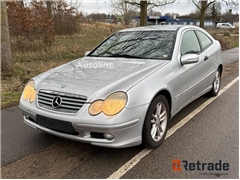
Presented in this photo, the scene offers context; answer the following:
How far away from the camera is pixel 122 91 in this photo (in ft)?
8.83

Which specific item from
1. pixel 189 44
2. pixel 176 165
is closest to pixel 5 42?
pixel 189 44

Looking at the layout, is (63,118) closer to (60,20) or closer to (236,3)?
(60,20)

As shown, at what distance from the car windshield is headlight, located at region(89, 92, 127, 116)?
4.10ft

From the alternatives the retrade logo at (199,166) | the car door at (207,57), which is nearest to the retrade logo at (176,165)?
the retrade logo at (199,166)

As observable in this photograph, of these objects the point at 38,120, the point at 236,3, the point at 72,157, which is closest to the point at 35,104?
the point at 38,120

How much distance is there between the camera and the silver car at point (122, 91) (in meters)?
2.63

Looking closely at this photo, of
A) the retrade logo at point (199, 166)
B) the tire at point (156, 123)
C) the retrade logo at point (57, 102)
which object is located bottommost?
the retrade logo at point (199, 166)

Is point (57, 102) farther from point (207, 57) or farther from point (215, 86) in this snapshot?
point (215, 86)

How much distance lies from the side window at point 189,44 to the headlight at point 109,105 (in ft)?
5.38

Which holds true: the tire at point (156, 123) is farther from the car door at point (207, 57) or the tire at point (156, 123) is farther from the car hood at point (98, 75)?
the car door at point (207, 57)

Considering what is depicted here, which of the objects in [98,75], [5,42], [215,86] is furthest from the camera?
[5,42]

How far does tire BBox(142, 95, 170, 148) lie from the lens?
2.89 meters

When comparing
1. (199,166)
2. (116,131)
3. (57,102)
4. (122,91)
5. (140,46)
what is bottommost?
Answer: (199,166)

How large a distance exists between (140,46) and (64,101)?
1731 mm
